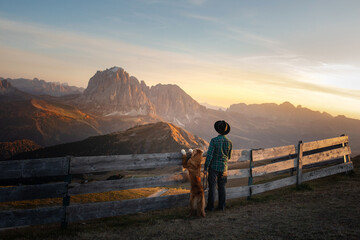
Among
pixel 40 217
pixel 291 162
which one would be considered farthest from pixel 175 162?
pixel 291 162

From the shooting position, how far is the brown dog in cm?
628

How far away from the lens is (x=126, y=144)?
502 ft

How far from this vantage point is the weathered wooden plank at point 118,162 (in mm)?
5602

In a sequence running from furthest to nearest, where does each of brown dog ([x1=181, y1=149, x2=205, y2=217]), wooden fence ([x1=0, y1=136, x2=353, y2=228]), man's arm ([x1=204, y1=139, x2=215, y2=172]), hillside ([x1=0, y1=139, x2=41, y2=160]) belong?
hillside ([x1=0, y1=139, x2=41, y2=160]) → man's arm ([x1=204, y1=139, x2=215, y2=172]) → brown dog ([x1=181, y1=149, x2=205, y2=217]) → wooden fence ([x1=0, y1=136, x2=353, y2=228])

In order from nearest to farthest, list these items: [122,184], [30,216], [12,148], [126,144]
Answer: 1. [30,216]
2. [122,184]
3. [126,144]
4. [12,148]

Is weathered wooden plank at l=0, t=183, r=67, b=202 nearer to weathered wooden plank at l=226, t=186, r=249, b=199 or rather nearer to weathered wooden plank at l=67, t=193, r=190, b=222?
weathered wooden plank at l=67, t=193, r=190, b=222

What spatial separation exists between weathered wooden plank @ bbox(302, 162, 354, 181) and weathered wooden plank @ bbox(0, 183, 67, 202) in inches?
344

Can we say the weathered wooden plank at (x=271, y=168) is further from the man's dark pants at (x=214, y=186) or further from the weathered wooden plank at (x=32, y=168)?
the weathered wooden plank at (x=32, y=168)

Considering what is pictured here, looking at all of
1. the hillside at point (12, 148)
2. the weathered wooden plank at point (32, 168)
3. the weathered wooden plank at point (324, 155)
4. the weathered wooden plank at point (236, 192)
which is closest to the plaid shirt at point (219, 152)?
the weathered wooden plank at point (236, 192)

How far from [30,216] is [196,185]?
152 inches

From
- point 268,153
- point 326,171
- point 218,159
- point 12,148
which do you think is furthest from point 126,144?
point 218,159

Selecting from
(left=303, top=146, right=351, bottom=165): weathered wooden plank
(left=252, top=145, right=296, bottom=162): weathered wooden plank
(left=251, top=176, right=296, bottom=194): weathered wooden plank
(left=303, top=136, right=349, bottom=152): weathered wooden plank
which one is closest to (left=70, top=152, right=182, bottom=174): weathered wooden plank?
(left=252, top=145, right=296, bottom=162): weathered wooden plank

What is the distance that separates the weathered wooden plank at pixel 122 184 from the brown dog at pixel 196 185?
0.57 metres

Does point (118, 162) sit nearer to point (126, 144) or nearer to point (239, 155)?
point (239, 155)
